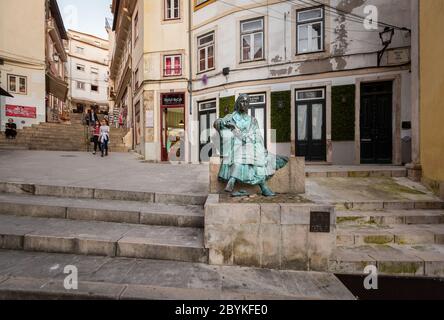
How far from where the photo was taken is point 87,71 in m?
40.9

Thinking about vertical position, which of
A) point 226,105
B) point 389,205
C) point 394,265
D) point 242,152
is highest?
point 226,105

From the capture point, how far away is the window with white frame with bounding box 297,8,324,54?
1089 cm

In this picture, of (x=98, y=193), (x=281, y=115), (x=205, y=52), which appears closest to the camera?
(x=98, y=193)

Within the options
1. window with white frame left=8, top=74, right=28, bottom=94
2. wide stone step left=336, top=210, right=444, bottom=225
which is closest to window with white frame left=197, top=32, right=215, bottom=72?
wide stone step left=336, top=210, right=444, bottom=225

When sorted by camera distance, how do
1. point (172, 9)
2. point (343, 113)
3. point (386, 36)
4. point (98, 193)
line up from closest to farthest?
point (98, 193), point (386, 36), point (343, 113), point (172, 9)

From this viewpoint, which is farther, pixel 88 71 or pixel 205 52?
pixel 88 71

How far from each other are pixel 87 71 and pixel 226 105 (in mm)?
37759

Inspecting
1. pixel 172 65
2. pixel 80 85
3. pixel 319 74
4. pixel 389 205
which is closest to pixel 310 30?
pixel 319 74

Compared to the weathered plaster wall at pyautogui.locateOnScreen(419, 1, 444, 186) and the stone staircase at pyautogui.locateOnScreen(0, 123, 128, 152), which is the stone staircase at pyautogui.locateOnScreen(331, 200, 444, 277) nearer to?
the weathered plaster wall at pyautogui.locateOnScreen(419, 1, 444, 186)

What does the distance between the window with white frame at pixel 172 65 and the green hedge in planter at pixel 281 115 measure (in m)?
5.62

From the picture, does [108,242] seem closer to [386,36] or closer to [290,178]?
[290,178]

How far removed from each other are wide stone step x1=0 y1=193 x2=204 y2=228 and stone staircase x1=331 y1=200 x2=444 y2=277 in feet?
7.94

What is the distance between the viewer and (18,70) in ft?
62.2
